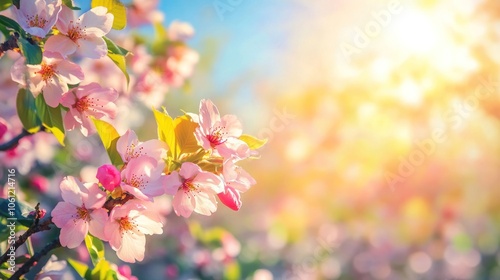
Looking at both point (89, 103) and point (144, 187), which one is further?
point (89, 103)

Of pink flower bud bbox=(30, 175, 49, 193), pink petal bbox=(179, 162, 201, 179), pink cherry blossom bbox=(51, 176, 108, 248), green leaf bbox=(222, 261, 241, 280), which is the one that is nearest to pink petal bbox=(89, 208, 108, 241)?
pink cherry blossom bbox=(51, 176, 108, 248)

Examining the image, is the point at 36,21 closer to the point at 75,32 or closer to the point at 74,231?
the point at 75,32

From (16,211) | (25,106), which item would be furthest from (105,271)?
(25,106)

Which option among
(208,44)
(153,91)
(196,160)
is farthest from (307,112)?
(196,160)

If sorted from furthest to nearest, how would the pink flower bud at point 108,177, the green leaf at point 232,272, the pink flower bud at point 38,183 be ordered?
the pink flower bud at point 38,183 < the green leaf at point 232,272 < the pink flower bud at point 108,177

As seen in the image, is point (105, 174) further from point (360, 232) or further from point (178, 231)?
point (360, 232)

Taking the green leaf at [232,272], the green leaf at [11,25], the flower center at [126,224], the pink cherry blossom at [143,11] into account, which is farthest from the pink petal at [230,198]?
the pink cherry blossom at [143,11]

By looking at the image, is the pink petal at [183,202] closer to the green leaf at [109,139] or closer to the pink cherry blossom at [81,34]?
the green leaf at [109,139]
